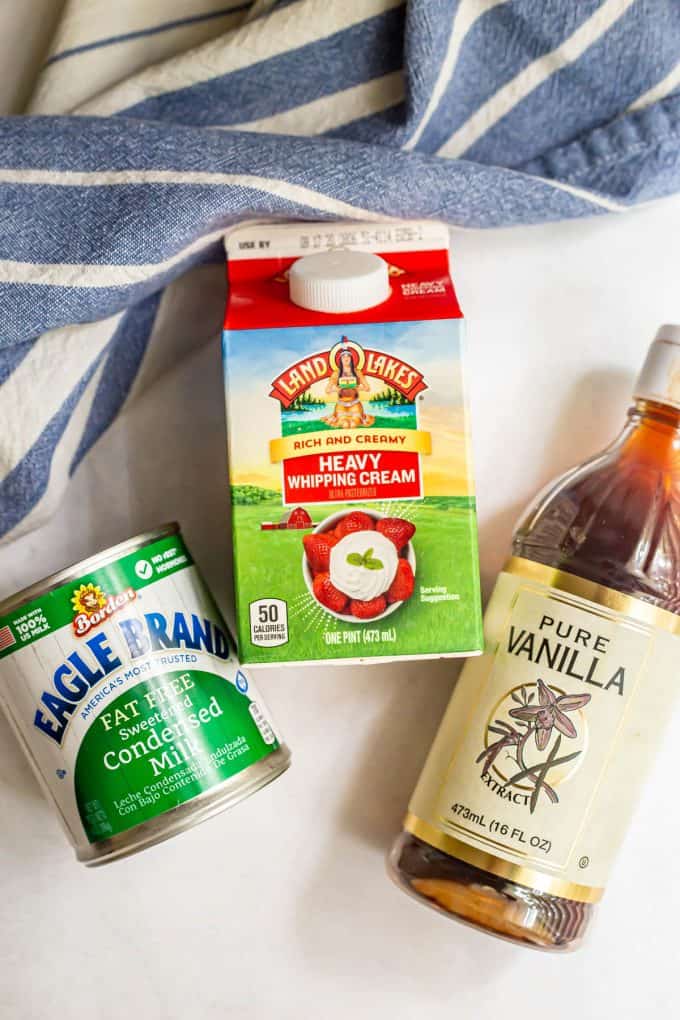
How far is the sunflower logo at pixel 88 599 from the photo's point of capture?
0.67 m

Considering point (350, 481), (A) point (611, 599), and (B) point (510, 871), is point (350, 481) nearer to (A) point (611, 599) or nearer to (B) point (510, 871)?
(A) point (611, 599)

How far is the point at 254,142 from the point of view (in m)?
0.75

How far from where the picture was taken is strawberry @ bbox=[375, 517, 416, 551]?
68 centimetres

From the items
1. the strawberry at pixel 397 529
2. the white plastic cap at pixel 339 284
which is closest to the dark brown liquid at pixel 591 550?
the strawberry at pixel 397 529

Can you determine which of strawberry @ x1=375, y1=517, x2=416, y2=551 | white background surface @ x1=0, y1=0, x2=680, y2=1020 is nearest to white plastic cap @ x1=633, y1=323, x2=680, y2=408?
white background surface @ x1=0, y1=0, x2=680, y2=1020

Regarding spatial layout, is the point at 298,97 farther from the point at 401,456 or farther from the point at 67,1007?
the point at 67,1007

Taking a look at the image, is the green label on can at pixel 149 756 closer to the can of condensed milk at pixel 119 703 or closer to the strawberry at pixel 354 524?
the can of condensed milk at pixel 119 703

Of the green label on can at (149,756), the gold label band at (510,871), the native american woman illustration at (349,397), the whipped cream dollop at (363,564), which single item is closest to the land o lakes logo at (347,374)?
the native american woman illustration at (349,397)

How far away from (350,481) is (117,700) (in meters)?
0.23

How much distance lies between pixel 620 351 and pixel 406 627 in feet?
1.04

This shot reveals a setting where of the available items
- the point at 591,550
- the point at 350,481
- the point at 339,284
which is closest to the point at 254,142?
the point at 339,284

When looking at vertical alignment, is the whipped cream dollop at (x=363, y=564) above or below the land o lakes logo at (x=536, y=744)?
above

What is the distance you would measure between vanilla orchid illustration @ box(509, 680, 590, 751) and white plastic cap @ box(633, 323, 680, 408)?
23 cm

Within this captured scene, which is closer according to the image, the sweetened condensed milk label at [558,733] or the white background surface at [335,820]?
the sweetened condensed milk label at [558,733]
